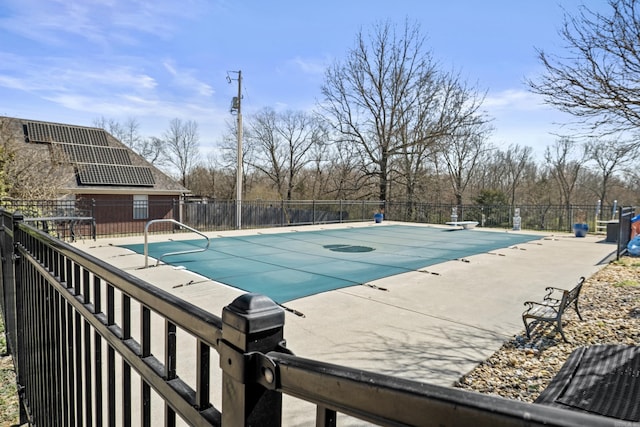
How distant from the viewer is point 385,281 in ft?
23.5

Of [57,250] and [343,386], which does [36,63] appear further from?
[343,386]

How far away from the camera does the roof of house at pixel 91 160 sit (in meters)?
18.5

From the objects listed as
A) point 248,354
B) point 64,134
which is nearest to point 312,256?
point 248,354

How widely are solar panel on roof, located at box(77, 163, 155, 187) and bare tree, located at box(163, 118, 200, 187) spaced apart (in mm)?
20656

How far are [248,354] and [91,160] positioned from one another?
23.0m

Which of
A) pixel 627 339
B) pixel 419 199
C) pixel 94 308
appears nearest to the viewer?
pixel 94 308

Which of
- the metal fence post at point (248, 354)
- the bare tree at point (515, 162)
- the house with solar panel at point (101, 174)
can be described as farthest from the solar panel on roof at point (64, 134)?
the bare tree at point (515, 162)

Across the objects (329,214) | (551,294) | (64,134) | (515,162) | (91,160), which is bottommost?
(551,294)

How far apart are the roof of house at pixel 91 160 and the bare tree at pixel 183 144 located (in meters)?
19.5

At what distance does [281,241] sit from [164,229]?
11.0 meters

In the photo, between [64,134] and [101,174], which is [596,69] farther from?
[64,134]

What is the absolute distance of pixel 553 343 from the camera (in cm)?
435

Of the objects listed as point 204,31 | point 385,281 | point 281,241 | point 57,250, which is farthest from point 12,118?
point 57,250

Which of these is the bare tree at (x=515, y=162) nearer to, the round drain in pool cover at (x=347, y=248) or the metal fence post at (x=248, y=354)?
the round drain in pool cover at (x=347, y=248)
